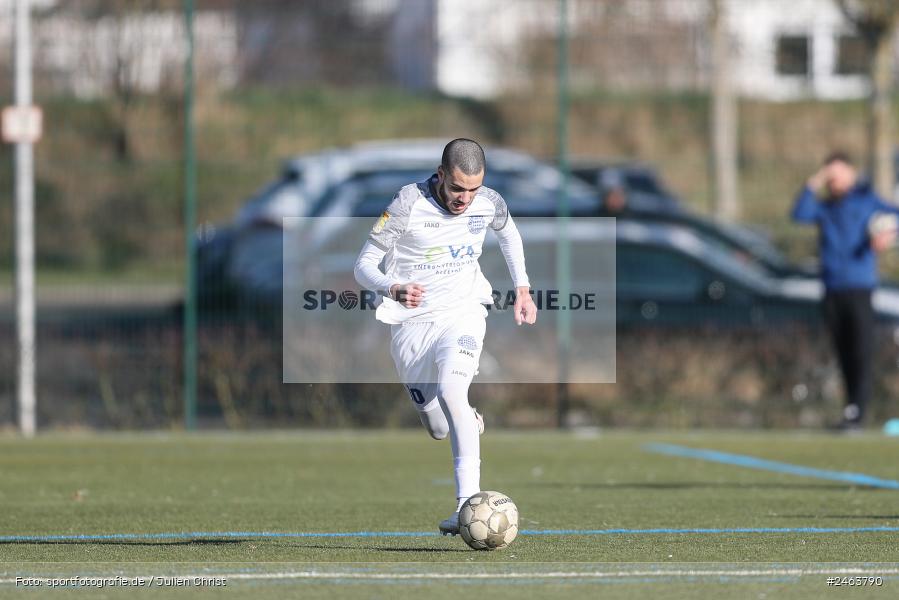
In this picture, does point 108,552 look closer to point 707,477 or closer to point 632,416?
point 707,477

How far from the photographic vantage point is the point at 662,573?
719 cm

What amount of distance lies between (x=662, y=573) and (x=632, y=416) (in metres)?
9.21

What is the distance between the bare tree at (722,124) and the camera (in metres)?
16.8

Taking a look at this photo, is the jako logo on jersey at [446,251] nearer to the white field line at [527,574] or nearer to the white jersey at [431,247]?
the white jersey at [431,247]

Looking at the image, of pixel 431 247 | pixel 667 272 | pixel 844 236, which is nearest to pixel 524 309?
pixel 431 247

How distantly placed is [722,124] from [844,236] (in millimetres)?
2699

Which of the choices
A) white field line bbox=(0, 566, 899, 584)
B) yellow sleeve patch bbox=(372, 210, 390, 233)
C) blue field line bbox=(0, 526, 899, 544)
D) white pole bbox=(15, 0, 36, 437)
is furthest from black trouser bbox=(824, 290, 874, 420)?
white field line bbox=(0, 566, 899, 584)

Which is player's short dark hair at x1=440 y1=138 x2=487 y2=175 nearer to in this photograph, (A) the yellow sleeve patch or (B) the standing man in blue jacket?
(A) the yellow sleeve patch

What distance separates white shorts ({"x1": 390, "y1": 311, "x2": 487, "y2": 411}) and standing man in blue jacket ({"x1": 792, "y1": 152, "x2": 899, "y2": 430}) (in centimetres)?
707

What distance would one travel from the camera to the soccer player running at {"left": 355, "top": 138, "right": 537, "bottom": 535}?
26.9ft

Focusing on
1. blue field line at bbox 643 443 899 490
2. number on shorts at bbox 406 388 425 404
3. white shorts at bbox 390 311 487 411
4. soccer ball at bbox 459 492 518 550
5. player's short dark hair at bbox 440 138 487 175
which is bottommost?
blue field line at bbox 643 443 899 490

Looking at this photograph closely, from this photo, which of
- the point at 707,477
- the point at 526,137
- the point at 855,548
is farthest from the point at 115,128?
the point at 855,548

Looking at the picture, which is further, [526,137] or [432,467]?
[526,137]

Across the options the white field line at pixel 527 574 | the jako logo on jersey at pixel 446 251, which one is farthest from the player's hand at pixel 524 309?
the white field line at pixel 527 574
